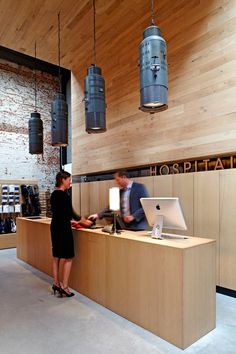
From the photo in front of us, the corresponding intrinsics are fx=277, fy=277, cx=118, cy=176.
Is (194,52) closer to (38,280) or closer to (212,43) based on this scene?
(212,43)

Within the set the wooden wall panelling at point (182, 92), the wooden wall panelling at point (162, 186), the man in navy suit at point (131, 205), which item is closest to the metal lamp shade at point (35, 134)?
the wooden wall panelling at point (182, 92)

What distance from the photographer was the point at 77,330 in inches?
112

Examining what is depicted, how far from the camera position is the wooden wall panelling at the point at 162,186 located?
4551 millimetres

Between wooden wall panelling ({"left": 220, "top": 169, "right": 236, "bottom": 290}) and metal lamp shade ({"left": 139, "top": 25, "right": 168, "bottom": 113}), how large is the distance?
1.53 m

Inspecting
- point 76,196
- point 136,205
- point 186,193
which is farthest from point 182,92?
point 76,196

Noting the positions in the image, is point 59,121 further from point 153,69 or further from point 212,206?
point 212,206

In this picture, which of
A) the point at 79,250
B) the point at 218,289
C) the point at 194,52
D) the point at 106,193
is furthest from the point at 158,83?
the point at 106,193

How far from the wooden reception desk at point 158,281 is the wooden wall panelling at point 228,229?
3.46ft

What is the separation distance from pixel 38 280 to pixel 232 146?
366 centimetres

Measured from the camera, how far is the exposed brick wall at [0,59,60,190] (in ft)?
27.6

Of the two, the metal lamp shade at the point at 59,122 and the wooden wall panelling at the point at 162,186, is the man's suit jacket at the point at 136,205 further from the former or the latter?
the metal lamp shade at the point at 59,122


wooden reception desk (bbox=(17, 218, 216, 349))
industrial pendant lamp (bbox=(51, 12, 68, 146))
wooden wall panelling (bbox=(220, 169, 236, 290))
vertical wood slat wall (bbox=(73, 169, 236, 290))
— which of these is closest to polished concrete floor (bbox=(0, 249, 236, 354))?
wooden reception desk (bbox=(17, 218, 216, 349))

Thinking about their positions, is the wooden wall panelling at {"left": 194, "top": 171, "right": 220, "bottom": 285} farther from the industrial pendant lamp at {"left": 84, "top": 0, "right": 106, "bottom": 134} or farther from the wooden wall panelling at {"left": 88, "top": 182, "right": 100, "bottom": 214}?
the wooden wall panelling at {"left": 88, "top": 182, "right": 100, "bottom": 214}

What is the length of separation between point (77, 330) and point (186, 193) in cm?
245
